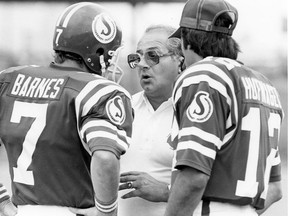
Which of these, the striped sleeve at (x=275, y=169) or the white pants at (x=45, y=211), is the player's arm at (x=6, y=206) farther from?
the striped sleeve at (x=275, y=169)

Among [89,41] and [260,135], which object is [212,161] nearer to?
[260,135]

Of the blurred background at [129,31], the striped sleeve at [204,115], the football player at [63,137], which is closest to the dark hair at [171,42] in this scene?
the football player at [63,137]

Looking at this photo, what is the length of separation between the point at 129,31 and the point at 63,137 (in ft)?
36.5

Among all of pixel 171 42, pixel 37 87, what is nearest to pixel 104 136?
pixel 37 87

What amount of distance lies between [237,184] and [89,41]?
115cm

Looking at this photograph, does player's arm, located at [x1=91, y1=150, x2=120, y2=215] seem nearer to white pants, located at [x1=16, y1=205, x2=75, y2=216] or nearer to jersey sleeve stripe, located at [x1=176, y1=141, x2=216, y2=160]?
white pants, located at [x1=16, y1=205, x2=75, y2=216]

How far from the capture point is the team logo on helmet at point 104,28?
13.8 feet

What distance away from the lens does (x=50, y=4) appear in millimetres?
16938

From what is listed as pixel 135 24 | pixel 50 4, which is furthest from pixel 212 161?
pixel 50 4

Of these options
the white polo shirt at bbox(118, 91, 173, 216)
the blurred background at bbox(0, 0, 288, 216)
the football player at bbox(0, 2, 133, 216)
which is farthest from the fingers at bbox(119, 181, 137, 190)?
the blurred background at bbox(0, 0, 288, 216)

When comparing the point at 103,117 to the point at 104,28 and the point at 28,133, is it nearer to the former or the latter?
the point at 28,133

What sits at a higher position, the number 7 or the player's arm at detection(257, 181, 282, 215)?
the number 7

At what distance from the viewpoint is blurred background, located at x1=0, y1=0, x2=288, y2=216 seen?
14891mm

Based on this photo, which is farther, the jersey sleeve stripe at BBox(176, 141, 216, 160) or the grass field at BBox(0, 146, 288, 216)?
the grass field at BBox(0, 146, 288, 216)
